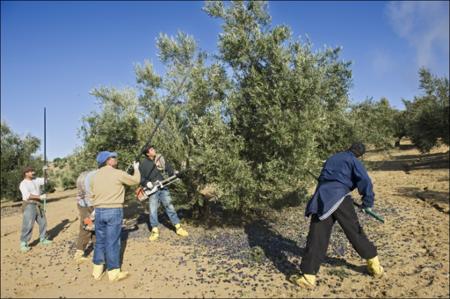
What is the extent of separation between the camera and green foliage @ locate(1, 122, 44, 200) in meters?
22.8

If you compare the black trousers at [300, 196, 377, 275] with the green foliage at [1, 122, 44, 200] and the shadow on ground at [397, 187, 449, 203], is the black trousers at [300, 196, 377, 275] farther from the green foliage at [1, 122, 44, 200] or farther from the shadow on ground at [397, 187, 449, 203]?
the green foliage at [1, 122, 44, 200]

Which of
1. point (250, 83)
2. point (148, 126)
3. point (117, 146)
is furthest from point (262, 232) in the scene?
point (117, 146)

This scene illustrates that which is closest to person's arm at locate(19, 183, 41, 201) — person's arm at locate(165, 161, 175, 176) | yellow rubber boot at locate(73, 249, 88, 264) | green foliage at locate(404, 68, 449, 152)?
yellow rubber boot at locate(73, 249, 88, 264)

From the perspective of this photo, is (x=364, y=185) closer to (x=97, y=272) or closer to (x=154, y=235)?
(x=97, y=272)

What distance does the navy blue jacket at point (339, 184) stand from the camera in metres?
6.66

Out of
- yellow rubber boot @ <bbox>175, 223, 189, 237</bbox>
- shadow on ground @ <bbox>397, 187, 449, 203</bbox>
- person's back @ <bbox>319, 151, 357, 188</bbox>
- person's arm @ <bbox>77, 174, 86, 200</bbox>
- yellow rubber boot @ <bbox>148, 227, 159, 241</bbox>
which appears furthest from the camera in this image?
shadow on ground @ <bbox>397, 187, 449, 203</bbox>

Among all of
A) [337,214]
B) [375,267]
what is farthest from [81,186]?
[375,267]

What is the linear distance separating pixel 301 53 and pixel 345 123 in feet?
15.6

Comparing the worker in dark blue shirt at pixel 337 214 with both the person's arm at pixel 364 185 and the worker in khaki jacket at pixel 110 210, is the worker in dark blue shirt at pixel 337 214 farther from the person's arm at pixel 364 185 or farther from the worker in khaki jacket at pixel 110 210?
the worker in khaki jacket at pixel 110 210

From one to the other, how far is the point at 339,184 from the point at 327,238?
998 mm

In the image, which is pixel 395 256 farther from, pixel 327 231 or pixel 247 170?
pixel 247 170

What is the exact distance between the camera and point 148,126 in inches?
472

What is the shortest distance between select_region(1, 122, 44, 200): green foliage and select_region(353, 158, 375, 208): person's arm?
21619 millimetres

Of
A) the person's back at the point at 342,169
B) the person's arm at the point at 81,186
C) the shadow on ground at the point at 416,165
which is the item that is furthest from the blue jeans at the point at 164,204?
the shadow on ground at the point at 416,165
